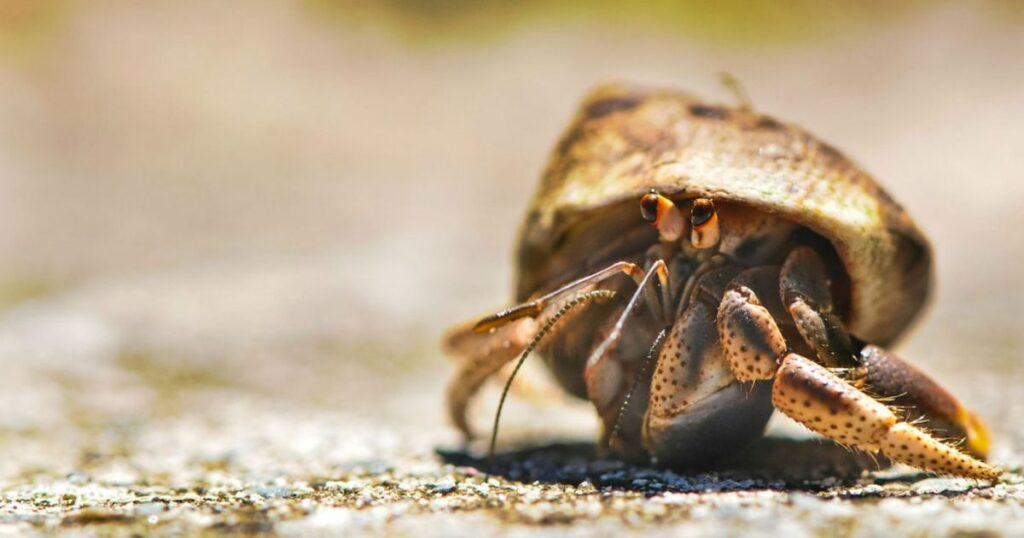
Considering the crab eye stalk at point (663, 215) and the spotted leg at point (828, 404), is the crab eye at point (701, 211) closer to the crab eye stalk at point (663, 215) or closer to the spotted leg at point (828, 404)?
the crab eye stalk at point (663, 215)

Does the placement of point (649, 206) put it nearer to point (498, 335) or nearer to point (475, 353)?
point (498, 335)

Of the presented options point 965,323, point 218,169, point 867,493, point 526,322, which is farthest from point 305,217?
point 867,493

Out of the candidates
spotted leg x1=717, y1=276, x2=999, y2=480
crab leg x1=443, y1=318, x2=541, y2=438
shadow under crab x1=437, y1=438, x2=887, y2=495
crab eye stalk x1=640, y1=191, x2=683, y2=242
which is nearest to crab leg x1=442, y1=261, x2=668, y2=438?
crab leg x1=443, y1=318, x2=541, y2=438

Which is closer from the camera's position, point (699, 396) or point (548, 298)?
point (699, 396)

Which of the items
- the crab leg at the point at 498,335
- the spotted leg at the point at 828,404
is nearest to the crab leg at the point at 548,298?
the crab leg at the point at 498,335

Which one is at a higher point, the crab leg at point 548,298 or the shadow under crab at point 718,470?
the crab leg at point 548,298

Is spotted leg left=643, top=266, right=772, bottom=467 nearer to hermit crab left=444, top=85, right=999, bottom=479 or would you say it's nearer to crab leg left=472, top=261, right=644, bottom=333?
hermit crab left=444, top=85, right=999, bottom=479

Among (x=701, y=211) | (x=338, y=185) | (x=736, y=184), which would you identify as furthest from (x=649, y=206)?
(x=338, y=185)
